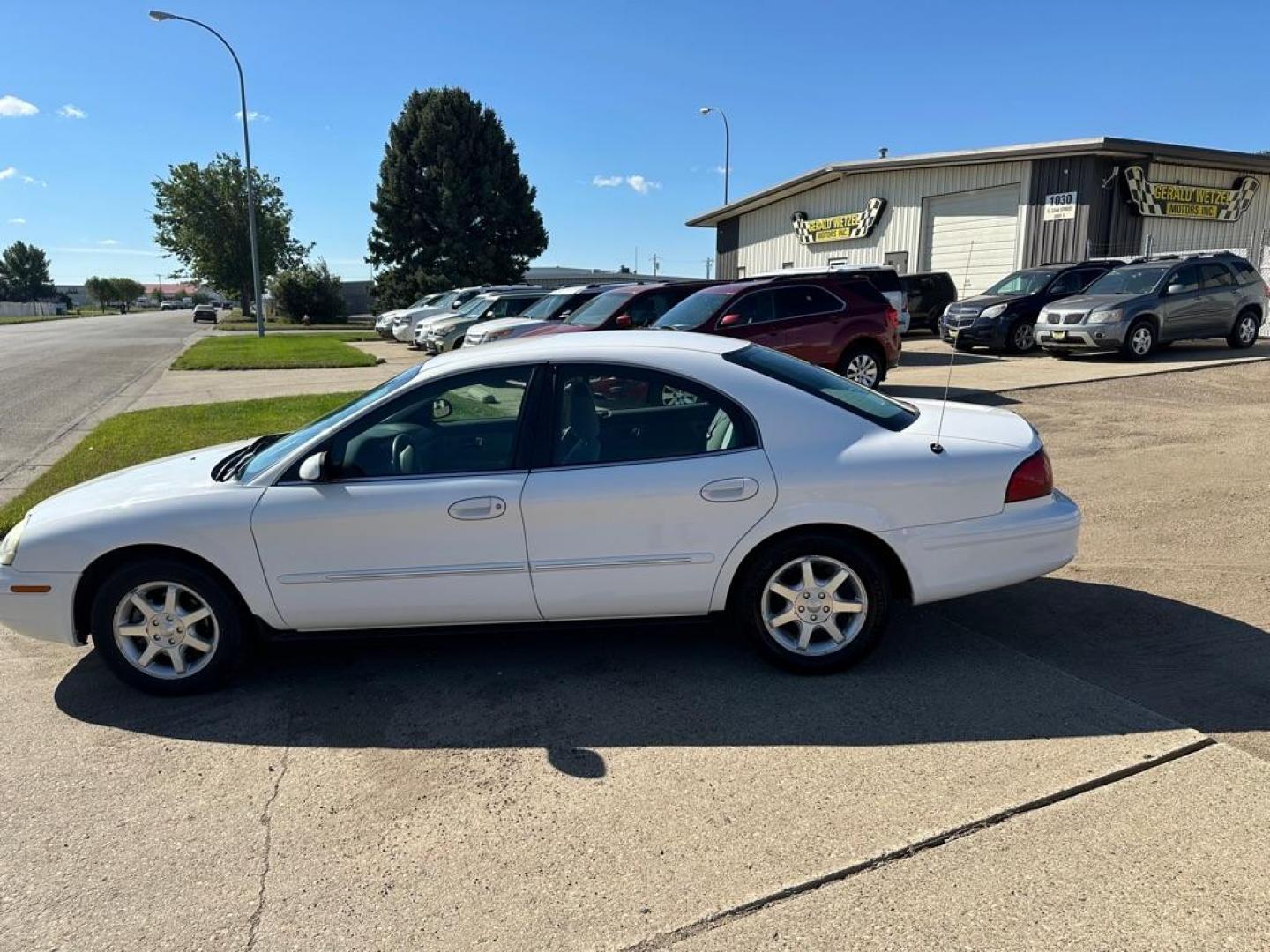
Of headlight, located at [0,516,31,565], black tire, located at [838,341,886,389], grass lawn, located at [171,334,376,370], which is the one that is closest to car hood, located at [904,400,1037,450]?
headlight, located at [0,516,31,565]

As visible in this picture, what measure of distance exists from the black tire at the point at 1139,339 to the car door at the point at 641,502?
14068 mm

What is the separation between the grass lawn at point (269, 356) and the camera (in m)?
20.2

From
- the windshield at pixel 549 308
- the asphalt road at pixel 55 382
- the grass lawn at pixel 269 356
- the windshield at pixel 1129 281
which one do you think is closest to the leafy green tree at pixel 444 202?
the asphalt road at pixel 55 382

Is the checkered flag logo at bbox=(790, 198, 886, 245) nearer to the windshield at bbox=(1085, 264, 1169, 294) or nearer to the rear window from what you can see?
the windshield at bbox=(1085, 264, 1169, 294)

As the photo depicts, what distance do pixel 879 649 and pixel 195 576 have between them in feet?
10.1

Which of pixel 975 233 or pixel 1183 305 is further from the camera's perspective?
pixel 975 233

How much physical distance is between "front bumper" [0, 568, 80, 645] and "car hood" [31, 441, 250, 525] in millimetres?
252

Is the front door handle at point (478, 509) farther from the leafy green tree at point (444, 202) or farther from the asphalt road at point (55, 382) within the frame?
the leafy green tree at point (444, 202)

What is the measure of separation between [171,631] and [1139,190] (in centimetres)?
2442

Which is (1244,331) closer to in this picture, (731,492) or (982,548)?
(982,548)

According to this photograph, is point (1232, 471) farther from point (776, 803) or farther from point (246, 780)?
point (246, 780)

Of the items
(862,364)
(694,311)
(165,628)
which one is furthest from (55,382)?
(165,628)

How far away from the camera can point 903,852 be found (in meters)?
2.71

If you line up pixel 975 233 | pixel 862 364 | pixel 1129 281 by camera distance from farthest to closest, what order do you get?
pixel 975 233 < pixel 1129 281 < pixel 862 364
